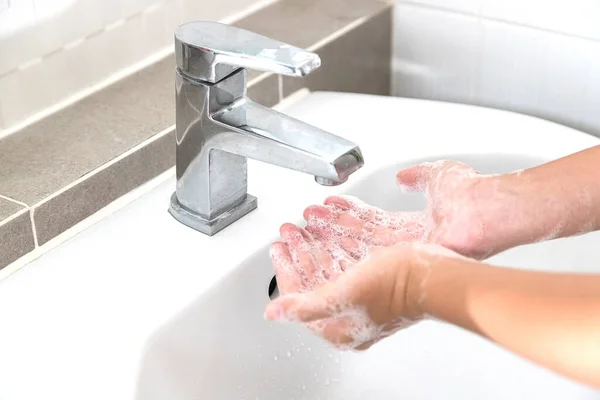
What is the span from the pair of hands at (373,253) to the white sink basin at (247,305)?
0.18 ft

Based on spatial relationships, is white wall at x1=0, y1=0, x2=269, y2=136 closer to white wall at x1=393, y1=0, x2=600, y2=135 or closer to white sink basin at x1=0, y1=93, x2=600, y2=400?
white sink basin at x1=0, y1=93, x2=600, y2=400

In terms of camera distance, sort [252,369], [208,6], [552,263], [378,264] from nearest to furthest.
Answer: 1. [378,264]
2. [252,369]
3. [552,263]
4. [208,6]

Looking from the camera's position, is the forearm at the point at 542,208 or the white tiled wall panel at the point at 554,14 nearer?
the forearm at the point at 542,208

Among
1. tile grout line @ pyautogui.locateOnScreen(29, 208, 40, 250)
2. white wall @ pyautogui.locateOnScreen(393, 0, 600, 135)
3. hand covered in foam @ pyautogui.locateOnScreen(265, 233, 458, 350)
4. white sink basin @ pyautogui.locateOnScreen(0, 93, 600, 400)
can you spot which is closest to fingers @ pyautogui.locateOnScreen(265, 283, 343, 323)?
hand covered in foam @ pyautogui.locateOnScreen(265, 233, 458, 350)

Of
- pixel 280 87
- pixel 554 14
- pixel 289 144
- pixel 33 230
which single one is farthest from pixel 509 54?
pixel 33 230

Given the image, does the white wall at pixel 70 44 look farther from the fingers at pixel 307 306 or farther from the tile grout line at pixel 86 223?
the fingers at pixel 307 306

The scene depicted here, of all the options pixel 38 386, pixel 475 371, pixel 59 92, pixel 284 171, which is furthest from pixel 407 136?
pixel 38 386

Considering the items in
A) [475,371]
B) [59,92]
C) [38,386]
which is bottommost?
[475,371]

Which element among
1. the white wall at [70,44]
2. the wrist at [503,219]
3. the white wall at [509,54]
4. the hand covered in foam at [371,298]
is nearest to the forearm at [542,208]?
the wrist at [503,219]

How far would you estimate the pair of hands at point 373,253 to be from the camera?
568 millimetres

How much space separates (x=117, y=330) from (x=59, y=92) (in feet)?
0.94

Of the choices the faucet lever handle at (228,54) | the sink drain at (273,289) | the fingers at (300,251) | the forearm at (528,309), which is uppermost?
the faucet lever handle at (228,54)

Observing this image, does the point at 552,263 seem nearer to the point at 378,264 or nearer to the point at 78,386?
the point at 378,264

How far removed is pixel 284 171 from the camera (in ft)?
2.73
